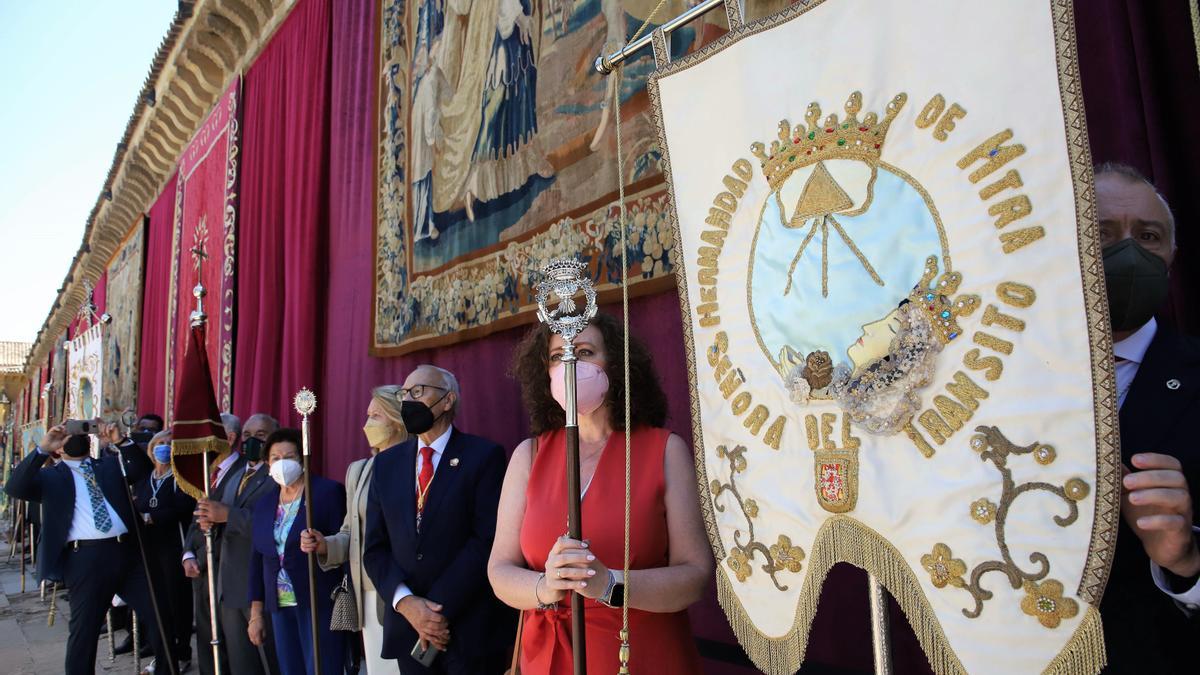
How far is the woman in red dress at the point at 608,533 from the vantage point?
1.74 m

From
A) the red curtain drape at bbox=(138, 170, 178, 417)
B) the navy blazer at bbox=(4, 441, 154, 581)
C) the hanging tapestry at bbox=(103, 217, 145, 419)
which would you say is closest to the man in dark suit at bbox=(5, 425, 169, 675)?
the navy blazer at bbox=(4, 441, 154, 581)

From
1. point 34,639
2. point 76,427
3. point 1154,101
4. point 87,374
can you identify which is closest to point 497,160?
point 1154,101

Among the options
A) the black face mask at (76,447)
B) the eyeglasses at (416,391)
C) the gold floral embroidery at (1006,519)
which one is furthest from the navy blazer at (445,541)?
the black face mask at (76,447)

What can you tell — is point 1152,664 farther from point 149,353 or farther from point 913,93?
point 149,353

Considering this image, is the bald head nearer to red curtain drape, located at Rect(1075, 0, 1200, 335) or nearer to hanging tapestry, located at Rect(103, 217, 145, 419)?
red curtain drape, located at Rect(1075, 0, 1200, 335)

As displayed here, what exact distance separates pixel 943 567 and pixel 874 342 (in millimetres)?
394

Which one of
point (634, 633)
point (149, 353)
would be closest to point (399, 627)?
point (634, 633)

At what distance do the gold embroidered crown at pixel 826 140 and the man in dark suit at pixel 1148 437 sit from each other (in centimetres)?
41

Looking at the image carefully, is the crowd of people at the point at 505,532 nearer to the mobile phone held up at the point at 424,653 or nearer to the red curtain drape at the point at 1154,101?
the mobile phone held up at the point at 424,653

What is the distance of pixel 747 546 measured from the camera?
5.16 ft

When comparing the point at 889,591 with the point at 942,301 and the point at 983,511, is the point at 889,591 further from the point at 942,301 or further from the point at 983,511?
the point at 942,301

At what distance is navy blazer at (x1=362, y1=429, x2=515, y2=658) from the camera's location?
101 inches

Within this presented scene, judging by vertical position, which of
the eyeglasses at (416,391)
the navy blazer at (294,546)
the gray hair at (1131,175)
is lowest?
the navy blazer at (294,546)

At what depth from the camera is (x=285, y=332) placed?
20.6 ft
